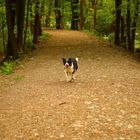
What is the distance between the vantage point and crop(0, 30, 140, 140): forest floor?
743 cm

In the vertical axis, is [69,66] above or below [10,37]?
below

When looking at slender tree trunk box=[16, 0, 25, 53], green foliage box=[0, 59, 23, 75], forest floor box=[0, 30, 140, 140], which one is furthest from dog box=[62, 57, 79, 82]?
slender tree trunk box=[16, 0, 25, 53]

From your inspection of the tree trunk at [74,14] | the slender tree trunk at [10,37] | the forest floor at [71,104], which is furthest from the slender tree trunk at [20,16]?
the tree trunk at [74,14]

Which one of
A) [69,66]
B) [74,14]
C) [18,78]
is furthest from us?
[74,14]

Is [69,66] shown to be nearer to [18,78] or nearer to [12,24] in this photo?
[18,78]

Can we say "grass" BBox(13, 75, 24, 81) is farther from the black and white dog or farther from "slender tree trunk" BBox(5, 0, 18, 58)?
"slender tree trunk" BBox(5, 0, 18, 58)

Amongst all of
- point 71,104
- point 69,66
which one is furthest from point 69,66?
point 71,104

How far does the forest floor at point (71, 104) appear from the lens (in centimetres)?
743

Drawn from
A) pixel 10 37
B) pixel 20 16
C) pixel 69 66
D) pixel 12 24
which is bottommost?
pixel 69 66

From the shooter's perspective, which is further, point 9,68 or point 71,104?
point 9,68

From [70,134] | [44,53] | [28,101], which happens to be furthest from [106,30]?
[70,134]

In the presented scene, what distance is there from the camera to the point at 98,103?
9633mm

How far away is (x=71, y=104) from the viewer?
9.57 m

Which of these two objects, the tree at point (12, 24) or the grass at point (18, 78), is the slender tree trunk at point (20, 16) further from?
the grass at point (18, 78)
